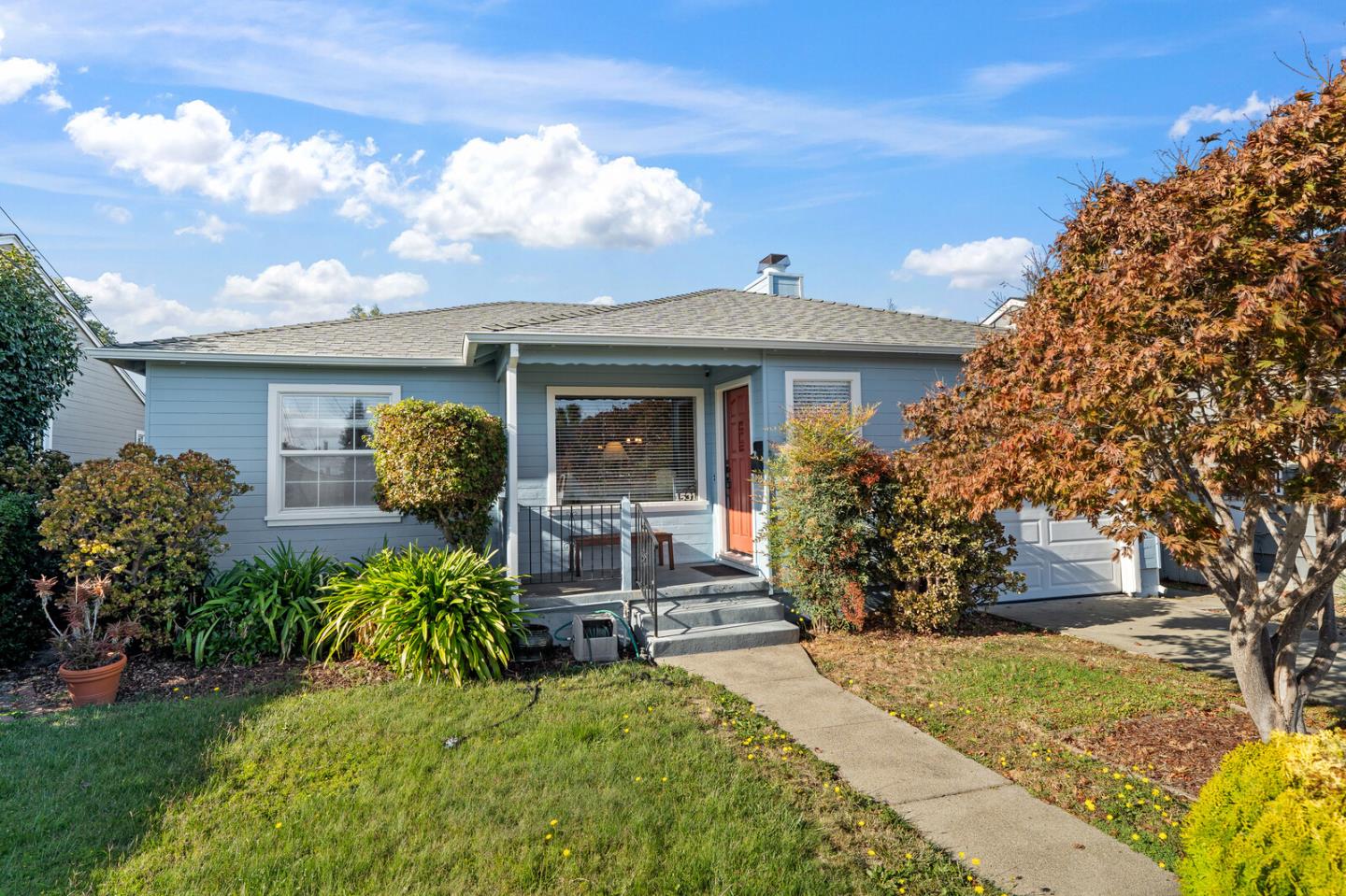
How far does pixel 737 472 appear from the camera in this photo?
8.77 m

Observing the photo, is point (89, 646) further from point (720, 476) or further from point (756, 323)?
point (756, 323)

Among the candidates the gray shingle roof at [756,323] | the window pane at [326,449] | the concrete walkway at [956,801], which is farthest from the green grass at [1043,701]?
the window pane at [326,449]

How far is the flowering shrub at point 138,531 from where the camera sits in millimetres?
5832

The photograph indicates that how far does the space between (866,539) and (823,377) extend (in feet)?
7.27

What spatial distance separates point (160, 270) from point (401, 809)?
13.1 m

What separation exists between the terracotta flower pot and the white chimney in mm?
9946

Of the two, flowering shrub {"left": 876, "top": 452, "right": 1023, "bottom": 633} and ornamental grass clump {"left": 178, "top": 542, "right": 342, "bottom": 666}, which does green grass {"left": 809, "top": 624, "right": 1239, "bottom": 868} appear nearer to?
flowering shrub {"left": 876, "top": 452, "right": 1023, "bottom": 633}

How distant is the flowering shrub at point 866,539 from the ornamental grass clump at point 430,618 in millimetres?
2849

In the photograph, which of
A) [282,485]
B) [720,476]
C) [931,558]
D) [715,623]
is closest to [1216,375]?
[931,558]

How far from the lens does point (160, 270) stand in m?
12.4

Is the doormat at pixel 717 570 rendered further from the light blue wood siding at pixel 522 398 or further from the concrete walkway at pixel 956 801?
the concrete walkway at pixel 956 801

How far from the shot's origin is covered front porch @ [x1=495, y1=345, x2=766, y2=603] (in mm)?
8203

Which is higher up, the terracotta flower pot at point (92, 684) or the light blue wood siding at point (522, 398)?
the light blue wood siding at point (522, 398)

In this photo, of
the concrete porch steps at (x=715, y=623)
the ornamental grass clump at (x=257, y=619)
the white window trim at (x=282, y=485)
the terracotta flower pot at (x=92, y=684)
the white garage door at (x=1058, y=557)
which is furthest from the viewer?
the white garage door at (x=1058, y=557)
